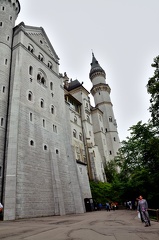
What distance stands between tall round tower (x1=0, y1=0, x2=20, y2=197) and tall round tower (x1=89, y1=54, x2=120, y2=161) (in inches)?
1342

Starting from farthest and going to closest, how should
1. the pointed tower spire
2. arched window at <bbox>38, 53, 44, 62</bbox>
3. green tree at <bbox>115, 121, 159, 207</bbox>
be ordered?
the pointed tower spire
arched window at <bbox>38, 53, 44, 62</bbox>
green tree at <bbox>115, 121, 159, 207</bbox>

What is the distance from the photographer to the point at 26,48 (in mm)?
28016

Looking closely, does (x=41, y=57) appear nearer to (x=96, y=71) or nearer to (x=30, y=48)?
(x=30, y=48)

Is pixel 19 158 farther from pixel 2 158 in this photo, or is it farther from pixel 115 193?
pixel 115 193

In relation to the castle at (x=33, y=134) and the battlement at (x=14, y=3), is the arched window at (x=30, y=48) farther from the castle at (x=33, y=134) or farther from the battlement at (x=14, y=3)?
the battlement at (x=14, y=3)

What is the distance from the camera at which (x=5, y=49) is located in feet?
85.9

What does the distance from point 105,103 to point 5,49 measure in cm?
3867

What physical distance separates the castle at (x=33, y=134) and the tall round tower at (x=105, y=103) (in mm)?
15752

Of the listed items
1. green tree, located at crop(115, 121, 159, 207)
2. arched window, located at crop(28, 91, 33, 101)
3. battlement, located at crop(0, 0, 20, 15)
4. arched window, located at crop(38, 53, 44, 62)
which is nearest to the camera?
green tree, located at crop(115, 121, 159, 207)

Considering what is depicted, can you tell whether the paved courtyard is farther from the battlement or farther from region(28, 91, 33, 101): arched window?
the battlement

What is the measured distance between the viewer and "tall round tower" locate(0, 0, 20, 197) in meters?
21.6

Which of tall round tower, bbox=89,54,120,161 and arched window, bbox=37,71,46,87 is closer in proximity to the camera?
arched window, bbox=37,71,46,87

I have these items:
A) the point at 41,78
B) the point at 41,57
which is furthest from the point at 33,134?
the point at 41,57

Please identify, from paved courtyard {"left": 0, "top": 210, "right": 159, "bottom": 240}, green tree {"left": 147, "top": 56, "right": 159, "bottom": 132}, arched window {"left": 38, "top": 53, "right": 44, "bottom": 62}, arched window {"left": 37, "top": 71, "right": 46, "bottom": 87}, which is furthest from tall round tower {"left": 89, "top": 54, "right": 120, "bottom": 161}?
paved courtyard {"left": 0, "top": 210, "right": 159, "bottom": 240}
